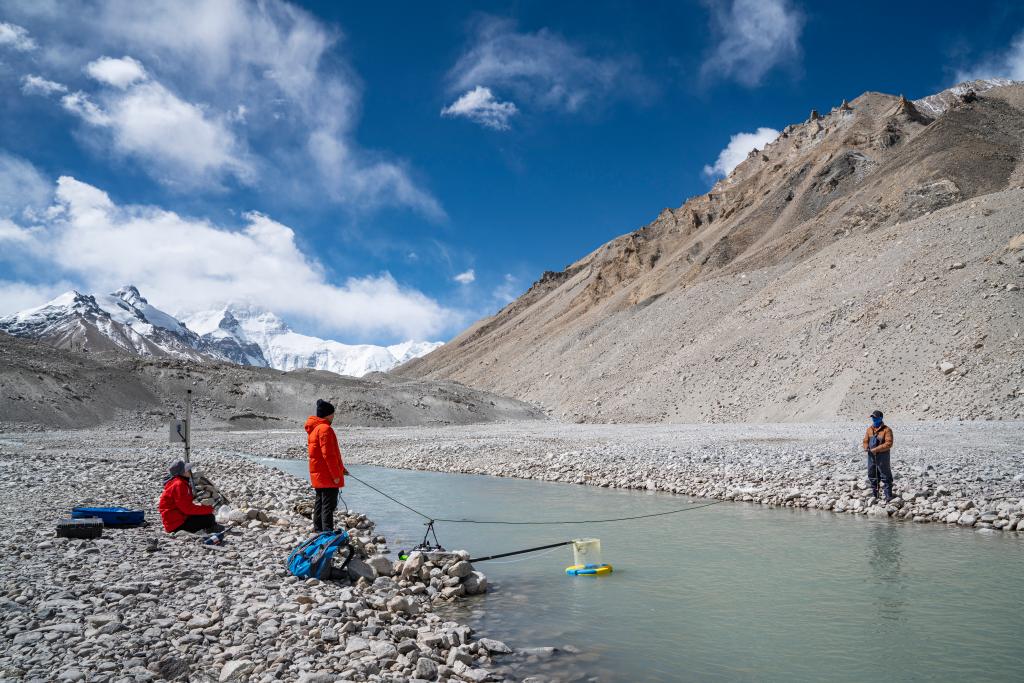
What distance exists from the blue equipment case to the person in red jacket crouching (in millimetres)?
599

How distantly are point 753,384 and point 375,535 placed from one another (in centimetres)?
3241

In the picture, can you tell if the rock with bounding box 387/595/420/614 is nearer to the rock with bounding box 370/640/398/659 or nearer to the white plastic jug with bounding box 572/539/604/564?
the rock with bounding box 370/640/398/659

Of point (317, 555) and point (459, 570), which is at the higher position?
point (317, 555)

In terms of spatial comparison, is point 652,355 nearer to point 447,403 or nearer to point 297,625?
point 447,403

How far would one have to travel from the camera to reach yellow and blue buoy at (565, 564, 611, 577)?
984cm

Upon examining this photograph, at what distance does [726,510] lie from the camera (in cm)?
1481

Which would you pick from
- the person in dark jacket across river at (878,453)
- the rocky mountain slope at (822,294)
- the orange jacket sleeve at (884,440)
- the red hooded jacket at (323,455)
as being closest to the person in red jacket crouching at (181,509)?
the red hooded jacket at (323,455)

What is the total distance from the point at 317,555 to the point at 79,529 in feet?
11.2

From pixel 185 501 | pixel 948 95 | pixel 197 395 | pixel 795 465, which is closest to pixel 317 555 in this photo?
pixel 185 501

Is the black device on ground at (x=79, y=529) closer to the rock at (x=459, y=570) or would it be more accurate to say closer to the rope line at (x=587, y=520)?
the rock at (x=459, y=570)

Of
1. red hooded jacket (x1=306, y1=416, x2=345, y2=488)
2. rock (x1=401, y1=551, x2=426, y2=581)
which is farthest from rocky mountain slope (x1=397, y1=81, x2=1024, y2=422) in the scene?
red hooded jacket (x1=306, y1=416, x2=345, y2=488)

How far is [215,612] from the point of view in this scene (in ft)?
20.9

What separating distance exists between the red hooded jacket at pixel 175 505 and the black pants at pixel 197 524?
0.05 meters

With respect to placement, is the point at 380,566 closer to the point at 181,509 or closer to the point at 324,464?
the point at 324,464
